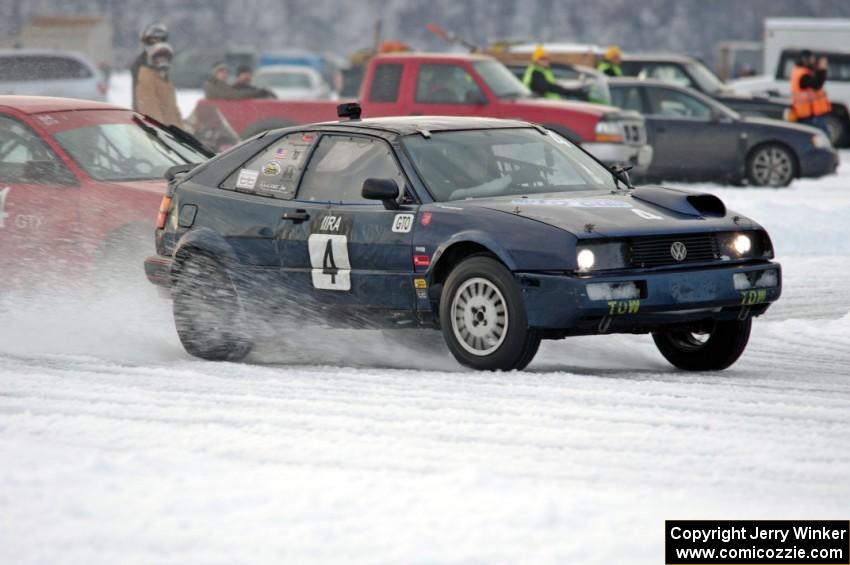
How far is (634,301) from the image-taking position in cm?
730

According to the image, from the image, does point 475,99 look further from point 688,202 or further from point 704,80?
point 688,202

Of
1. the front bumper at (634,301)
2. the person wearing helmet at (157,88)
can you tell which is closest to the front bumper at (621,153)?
the person wearing helmet at (157,88)

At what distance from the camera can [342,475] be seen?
17.7 ft

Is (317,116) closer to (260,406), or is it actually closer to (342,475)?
(260,406)

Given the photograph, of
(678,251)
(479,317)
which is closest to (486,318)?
(479,317)

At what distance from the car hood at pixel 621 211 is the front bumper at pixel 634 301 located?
0.73 ft

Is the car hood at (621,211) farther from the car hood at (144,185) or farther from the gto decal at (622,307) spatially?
the car hood at (144,185)

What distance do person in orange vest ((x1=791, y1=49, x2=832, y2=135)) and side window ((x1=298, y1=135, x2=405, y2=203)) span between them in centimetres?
1665

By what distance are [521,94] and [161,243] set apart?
10087mm

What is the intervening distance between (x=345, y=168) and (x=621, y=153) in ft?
33.5

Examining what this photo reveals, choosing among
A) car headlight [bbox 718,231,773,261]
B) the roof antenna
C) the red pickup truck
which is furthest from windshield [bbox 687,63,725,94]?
car headlight [bbox 718,231,773,261]

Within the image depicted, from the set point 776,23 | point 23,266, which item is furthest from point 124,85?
point 23,266

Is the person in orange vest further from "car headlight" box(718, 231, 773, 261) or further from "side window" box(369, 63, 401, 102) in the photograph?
"car headlight" box(718, 231, 773, 261)

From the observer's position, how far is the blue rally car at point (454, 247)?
7.35 meters
